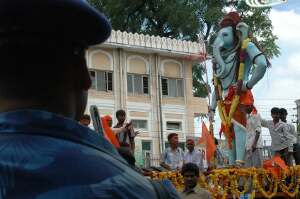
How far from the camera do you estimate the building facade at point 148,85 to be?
25.8 meters

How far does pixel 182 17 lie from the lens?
2622 centimetres

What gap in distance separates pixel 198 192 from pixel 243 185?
2.59m

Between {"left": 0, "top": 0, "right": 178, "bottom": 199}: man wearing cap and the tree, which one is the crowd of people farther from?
the tree

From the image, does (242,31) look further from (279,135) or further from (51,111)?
(51,111)

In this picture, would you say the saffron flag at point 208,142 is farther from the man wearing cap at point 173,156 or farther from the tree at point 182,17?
the tree at point 182,17

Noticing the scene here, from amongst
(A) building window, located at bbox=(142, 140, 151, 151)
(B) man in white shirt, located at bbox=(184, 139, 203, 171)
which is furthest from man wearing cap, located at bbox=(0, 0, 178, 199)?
(A) building window, located at bbox=(142, 140, 151, 151)

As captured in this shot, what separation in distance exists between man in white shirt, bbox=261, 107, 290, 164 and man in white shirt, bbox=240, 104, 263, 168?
18 centimetres

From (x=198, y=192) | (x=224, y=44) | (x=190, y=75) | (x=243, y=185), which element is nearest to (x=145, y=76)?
(x=190, y=75)

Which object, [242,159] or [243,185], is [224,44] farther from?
[243,185]

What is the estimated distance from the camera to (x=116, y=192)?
110cm

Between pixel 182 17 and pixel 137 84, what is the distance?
11.6 feet

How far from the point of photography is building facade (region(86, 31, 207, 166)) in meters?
25.8

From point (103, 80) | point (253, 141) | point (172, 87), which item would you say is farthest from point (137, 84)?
point (253, 141)

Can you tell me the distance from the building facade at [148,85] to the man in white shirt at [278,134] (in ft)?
52.1
